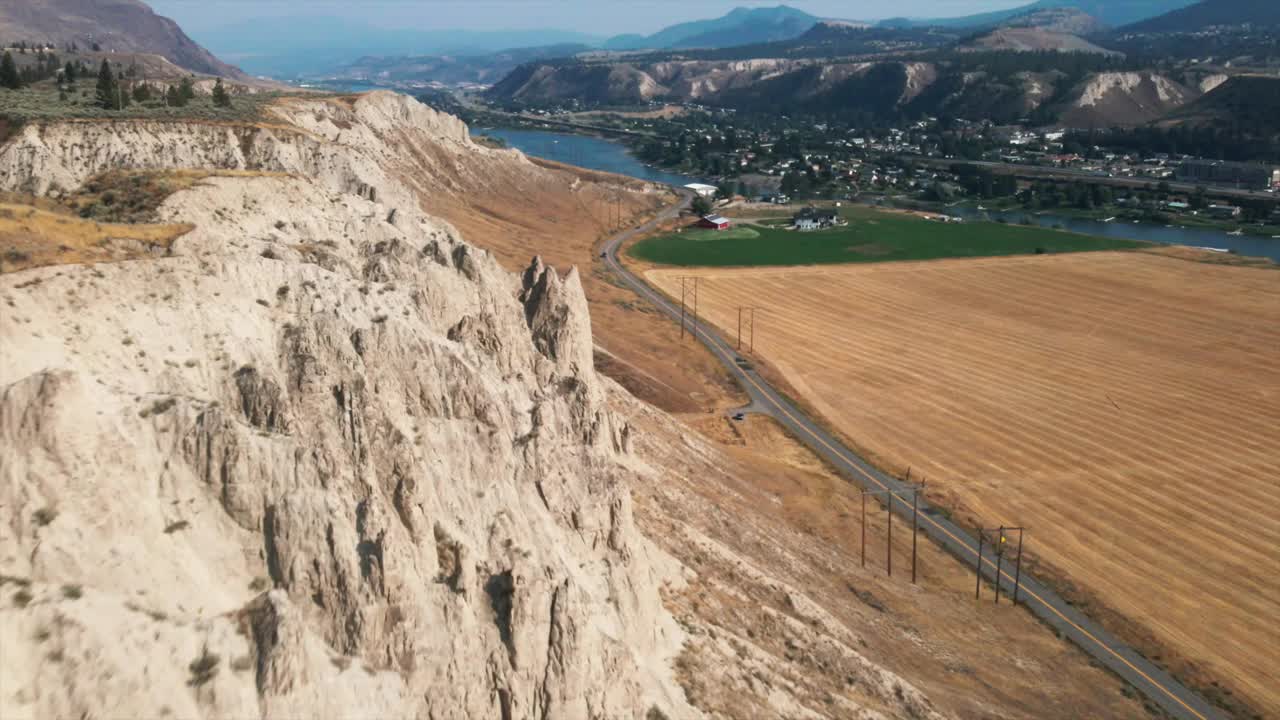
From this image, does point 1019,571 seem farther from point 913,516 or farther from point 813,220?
point 813,220

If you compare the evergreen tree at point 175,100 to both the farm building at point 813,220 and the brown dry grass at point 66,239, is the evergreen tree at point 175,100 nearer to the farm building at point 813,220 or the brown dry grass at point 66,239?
the brown dry grass at point 66,239

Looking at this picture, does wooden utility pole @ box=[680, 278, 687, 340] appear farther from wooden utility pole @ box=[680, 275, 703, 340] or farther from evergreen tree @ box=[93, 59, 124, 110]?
evergreen tree @ box=[93, 59, 124, 110]

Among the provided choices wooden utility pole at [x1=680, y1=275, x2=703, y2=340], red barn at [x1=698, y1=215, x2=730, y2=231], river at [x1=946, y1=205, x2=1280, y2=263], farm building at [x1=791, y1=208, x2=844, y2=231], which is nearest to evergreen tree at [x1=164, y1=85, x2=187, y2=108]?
wooden utility pole at [x1=680, y1=275, x2=703, y2=340]

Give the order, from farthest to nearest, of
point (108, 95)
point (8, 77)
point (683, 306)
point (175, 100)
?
point (683, 306)
point (8, 77)
point (175, 100)
point (108, 95)

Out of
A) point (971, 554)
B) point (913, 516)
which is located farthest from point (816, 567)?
point (913, 516)

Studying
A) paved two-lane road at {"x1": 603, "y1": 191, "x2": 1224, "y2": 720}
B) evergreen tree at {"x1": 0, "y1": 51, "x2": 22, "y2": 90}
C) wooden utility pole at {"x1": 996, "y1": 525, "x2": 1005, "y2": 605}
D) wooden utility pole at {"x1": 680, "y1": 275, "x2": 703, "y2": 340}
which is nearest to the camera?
paved two-lane road at {"x1": 603, "y1": 191, "x2": 1224, "y2": 720}

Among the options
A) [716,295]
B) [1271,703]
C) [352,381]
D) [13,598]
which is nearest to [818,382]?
[716,295]
